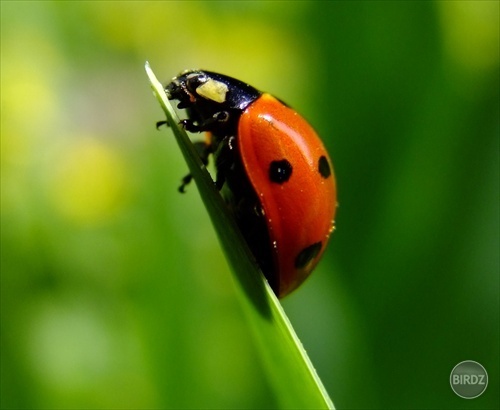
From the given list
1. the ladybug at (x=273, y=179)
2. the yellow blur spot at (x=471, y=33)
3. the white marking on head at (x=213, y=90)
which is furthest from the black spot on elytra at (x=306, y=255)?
the yellow blur spot at (x=471, y=33)

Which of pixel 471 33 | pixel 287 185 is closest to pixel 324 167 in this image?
pixel 287 185

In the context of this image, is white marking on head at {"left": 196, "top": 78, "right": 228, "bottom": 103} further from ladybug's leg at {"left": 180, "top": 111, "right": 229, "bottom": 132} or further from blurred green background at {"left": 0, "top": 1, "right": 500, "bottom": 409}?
blurred green background at {"left": 0, "top": 1, "right": 500, "bottom": 409}

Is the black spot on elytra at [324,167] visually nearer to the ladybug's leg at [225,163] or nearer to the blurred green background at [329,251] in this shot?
the ladybug's leg at [225,163]

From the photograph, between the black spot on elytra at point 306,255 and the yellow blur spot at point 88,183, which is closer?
the black spot on elytra at point 306,255

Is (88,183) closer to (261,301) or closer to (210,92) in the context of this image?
(210,92)

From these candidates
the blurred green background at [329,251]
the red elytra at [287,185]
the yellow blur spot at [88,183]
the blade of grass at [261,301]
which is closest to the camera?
the blade of grass at [261,301]

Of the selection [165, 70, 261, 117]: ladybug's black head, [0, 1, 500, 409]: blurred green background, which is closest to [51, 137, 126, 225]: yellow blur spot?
[0, 1, 500, 409]: blurred green background
